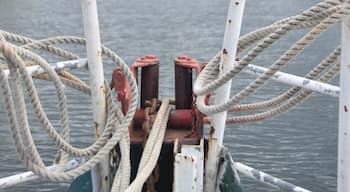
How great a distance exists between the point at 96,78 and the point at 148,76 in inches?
20.4

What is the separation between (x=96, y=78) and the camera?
3016 mm

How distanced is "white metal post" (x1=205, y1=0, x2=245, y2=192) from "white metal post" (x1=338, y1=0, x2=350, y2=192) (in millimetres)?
693

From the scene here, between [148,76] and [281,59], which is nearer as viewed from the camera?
[281,59]

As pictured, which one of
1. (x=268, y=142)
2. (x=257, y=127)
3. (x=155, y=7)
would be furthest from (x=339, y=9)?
(x=155, y=7)

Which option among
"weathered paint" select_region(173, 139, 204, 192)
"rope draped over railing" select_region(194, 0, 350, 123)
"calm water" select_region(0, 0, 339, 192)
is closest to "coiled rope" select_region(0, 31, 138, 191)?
"weathered paint" select_region(173, 139, 204, 192)

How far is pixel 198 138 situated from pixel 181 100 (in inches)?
15.6

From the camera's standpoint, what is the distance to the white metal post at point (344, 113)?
222 centimetres

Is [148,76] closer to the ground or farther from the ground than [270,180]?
farther from the ground

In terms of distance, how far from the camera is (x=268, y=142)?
404 inches

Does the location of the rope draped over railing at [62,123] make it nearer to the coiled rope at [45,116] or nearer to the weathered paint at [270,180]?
the coiled rope at [45,116]

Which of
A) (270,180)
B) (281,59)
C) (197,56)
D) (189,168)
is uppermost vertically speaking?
(281,59)

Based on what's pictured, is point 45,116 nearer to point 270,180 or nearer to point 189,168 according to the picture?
point 189,168

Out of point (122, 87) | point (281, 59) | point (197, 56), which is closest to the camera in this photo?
point (281, 59)

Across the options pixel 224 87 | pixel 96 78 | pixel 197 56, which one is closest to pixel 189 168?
pixel 224 87
